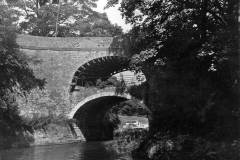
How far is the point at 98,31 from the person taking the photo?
42594 mm

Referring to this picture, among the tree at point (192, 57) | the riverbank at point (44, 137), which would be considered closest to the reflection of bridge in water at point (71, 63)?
the riverbank at point (44, 137)

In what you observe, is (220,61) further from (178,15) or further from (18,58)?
(18,58)

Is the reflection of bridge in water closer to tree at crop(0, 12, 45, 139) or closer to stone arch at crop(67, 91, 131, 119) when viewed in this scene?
stone arch at crop(67, 91, 131, 119)

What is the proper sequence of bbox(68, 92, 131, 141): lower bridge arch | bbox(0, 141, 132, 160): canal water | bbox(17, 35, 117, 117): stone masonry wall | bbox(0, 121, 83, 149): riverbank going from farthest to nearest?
bbox(68, 92, 131, 141): lower bridge arch
bbox(17, 35, 117, 117): stone masonry wall
bbox(0, 121, 83, 149): riverbank
bbox(0, 141, 132, 160): canal water

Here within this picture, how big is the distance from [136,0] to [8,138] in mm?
14895

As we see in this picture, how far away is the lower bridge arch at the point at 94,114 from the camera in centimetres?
3170

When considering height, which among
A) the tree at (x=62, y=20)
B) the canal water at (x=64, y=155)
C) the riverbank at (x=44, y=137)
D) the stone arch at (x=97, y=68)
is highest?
the tree at (x=62, y=20)

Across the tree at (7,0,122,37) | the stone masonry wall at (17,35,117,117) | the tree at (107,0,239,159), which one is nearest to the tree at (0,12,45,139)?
the stone masonry wall at (17,35,117,117)

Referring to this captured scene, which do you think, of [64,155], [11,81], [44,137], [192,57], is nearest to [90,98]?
[44,137]

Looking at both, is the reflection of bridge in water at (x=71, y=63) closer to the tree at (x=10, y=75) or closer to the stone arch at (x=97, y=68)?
the stone arch at (x=97, y=68)

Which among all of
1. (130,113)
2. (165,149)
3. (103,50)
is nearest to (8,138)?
(103,50)

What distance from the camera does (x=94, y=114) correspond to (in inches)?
1460

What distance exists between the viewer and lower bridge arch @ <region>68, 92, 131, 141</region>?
31.7 metres

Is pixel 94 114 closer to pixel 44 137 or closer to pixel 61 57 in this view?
pixel 61 57
